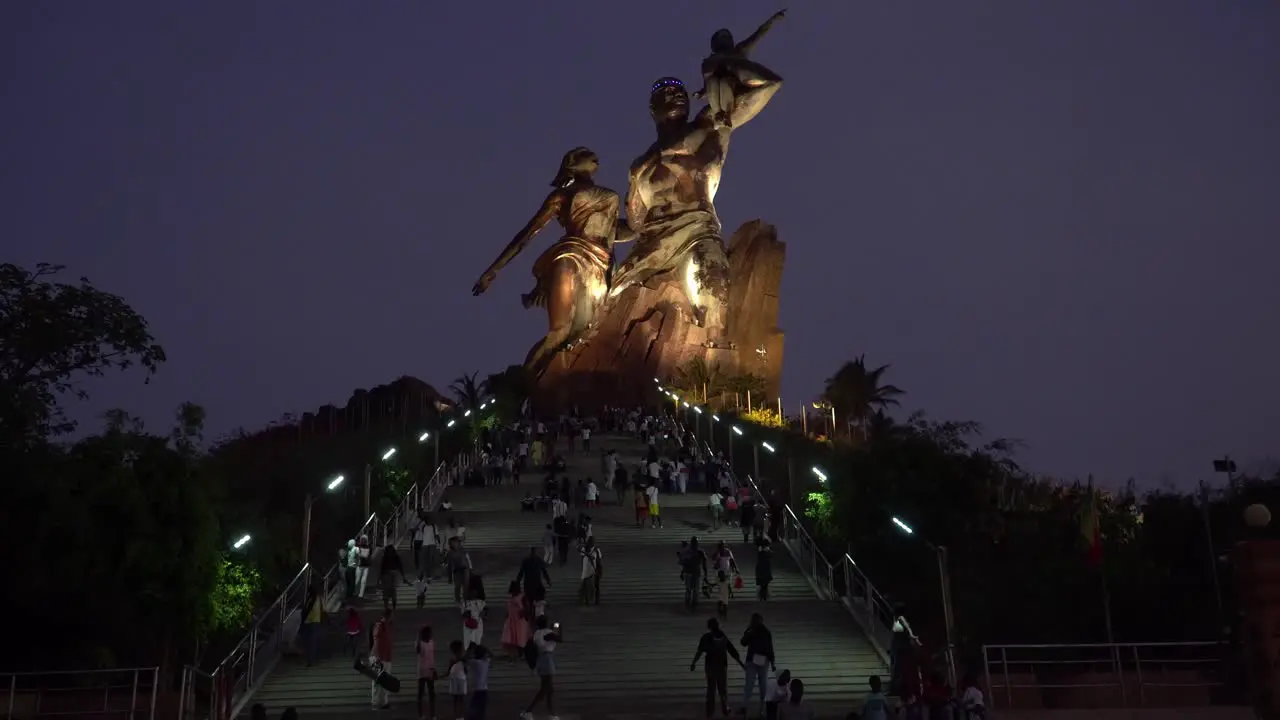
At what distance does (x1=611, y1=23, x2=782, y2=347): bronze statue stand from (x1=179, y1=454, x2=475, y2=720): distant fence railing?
31.5 m

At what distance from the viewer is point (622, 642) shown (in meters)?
16.3

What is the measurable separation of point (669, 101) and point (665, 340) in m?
11.1

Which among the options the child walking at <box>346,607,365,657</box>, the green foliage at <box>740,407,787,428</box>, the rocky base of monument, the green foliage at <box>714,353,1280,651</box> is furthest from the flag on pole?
the rocky base of monument

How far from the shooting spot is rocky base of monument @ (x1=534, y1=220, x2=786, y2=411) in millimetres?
51594

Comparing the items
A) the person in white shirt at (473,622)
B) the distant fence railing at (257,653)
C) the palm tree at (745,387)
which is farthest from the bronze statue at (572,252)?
the person in white shirt at (473,622)

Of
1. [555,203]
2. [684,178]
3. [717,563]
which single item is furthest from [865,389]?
[717,563]

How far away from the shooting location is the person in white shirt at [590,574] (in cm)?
1792

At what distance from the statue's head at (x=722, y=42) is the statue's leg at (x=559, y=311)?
12.6m

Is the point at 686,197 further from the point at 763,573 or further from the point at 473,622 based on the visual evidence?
the point at 473,622

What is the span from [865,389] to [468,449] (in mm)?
23940

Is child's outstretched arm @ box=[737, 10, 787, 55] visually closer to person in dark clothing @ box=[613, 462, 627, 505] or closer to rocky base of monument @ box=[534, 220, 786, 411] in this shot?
rocky base of monument @ box=[534, 220, 786, 411]

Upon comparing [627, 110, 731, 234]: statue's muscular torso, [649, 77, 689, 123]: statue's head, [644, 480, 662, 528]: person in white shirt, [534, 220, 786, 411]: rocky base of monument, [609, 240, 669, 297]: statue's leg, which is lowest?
[644, 480, 662, 528]: person in white shirt

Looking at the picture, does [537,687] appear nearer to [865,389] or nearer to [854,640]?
[854,640]

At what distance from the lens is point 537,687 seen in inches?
577
